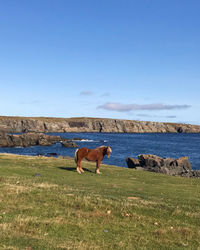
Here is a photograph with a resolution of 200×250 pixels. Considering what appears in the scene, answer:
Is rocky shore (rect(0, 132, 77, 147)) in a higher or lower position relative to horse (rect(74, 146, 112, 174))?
lower

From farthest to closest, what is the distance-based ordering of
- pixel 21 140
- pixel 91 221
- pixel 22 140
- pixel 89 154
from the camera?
pixel 22 140 < pixel 21 140 < pixel 89 154 < pixel 91 221

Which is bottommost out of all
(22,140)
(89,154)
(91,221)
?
(22,140)

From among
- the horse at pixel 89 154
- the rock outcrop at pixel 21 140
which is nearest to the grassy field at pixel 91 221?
the horse at pixel 89 154

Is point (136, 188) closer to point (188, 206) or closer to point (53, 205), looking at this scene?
point (188, 206)

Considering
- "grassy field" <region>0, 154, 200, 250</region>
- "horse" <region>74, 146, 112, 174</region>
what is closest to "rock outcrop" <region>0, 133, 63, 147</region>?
"horse" <region>74, 146, 112, 174</region>

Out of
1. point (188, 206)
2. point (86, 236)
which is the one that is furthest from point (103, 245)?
point (188, 206)

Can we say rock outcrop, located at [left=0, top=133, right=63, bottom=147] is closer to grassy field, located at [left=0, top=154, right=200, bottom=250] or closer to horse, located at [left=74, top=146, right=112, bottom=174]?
horse, located at [left=74, top=146, right=112, bottom=174]

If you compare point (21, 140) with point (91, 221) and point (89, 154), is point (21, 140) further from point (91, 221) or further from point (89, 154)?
point (91, 221)

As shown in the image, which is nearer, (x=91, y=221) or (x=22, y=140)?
(x=91, y=221)

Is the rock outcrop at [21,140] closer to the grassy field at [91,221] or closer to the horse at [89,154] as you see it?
the horse at [89,154]

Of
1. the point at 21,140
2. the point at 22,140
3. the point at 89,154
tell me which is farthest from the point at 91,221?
the point at 22,140

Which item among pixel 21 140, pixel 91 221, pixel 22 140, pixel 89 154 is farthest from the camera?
pixel 22 140

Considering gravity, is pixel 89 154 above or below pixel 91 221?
above

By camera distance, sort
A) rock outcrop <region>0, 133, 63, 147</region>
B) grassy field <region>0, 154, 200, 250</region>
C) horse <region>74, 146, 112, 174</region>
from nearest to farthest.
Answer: grassy field <region>0, 154, 200, 250</region> < horse <region>74, 146, 112, 174</region> < rock outcrop <region>0, 133, 63, 147</region>
